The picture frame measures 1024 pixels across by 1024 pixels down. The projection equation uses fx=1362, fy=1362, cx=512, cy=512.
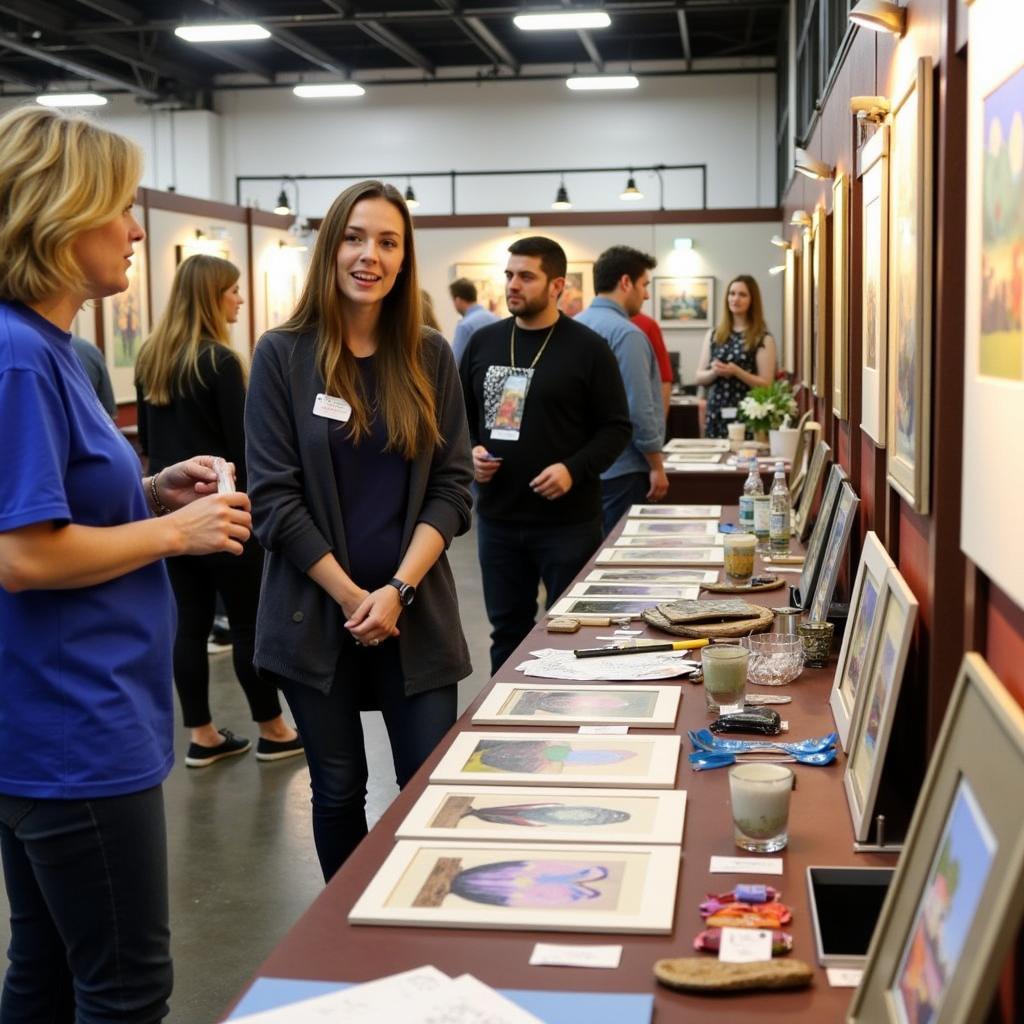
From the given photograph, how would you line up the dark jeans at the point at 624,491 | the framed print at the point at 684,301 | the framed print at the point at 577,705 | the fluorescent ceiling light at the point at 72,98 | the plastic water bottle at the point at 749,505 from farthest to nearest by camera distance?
the framed print at the point at 684,301 → the fluorescent ceiling light at the point at 72,98 → the dark jeans at the point at 624,491 → the plastic water bottle at the point at 749,505 → the framed print at the point at 577,705

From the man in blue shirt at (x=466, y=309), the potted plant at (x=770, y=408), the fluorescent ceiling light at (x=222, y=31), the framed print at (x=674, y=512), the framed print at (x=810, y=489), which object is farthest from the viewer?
the fluorescent ceiling light at (x=222, y=31)

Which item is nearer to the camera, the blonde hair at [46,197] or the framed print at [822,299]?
the blonde hair at [46,197]

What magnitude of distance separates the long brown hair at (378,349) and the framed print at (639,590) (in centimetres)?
96

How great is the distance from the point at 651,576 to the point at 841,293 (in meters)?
1.00

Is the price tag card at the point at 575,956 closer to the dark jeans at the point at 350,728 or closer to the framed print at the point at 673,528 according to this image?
the dark jeans at the point at 350,728

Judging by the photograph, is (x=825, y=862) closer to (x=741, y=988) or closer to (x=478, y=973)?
(x=741, y=988)

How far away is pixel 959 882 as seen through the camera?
116cm

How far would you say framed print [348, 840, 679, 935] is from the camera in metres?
1.51

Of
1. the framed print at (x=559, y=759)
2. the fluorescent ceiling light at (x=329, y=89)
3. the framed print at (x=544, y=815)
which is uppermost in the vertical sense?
the fluorescent ceiling light at (x=329, y=89)

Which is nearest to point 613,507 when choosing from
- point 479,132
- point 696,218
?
point 696,218

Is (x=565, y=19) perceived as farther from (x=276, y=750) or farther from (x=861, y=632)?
(x=861, y=632)

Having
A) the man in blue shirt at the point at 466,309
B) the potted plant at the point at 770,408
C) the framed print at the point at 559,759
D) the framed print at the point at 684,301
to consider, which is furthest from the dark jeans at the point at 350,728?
the framed print at the point at 684,301

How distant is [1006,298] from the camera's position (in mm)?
1410

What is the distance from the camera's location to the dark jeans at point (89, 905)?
70.2 inches
